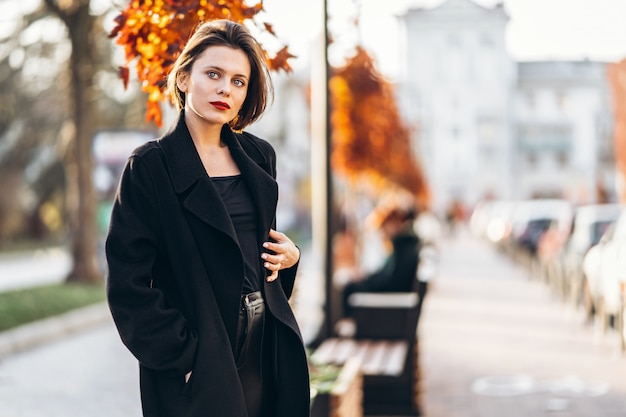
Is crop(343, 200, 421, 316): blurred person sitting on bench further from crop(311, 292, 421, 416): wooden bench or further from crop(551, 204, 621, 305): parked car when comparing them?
crop(551, 204, 621, 305): parked car

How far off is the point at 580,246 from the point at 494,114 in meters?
72.6

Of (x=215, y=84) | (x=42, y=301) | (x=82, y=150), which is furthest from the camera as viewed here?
(x=82, y=150)

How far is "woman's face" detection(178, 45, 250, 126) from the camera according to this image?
10.1 feet

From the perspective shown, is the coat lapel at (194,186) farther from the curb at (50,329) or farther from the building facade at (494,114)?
the building facade at (494,114)

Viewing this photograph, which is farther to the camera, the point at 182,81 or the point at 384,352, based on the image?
the point at 384,352

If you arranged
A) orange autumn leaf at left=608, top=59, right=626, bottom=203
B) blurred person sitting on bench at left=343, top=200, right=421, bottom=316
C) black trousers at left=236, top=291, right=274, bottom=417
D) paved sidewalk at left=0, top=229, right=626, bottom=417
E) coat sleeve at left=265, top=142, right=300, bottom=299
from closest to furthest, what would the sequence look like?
black trousers at left=236, top=291, right=274, bottom=417 → coat sleeve at left=265, top=142, right=300, bottom=299 → paved sidewalk at left=0, top=229, right=626, bottom=417 → blurred person sitting on bench at left=343, top=200, right=421, bottom=316 → orange autumn leaf at left=608, top=59, right=626, bottom=203

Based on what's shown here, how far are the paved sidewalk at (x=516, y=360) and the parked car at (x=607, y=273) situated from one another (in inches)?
12.8

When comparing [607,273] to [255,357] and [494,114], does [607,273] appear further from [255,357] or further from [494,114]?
A: [494,114]

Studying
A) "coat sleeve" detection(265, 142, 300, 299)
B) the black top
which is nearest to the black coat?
the black top

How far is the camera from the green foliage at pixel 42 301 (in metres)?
13.0

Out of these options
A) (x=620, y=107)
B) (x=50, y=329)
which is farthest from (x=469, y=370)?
(x=620, y=107)

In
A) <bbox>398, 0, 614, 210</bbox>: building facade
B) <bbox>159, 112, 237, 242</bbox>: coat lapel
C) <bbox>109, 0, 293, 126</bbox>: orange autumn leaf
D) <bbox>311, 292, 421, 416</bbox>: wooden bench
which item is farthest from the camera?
<bbox>398, 0, 614, 210</bbox>: building facade

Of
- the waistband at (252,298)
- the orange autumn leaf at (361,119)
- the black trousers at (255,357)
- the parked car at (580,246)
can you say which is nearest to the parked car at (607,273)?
the parked car at (580,246)

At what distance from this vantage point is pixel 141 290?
2.83 m
